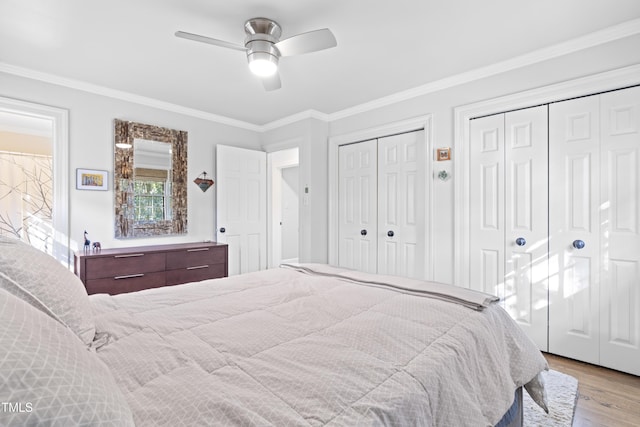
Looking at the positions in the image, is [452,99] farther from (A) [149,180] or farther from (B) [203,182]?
(A) [149,180]

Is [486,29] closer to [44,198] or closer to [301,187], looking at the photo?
[301,187]

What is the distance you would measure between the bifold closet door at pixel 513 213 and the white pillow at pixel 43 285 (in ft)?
9.64

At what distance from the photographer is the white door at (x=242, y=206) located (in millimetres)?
4113

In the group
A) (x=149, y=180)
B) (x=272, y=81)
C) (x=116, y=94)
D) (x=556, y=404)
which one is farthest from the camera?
(x=149, y=180)

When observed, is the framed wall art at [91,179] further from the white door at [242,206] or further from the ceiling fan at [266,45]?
the ceiling fan at [266,45]

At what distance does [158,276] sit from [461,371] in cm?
A: 298

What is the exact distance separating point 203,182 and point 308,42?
2.58 metres

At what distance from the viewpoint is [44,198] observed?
491 centimetres

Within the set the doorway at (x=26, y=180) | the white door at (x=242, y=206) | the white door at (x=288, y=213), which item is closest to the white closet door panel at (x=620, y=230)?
the white door at (x=242, y=206)

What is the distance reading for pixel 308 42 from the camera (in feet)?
6.50

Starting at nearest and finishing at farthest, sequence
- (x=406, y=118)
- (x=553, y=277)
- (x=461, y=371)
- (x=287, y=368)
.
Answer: (x=287, y=368)
(x=461, y=371)
(x=553, y=277)
(x=406, y=118)

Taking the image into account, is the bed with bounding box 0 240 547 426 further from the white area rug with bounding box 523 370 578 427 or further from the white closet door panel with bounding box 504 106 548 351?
the white closet door panel with bounding box 504 106 548 351

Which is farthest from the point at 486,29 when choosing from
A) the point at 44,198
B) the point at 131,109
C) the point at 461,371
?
the point at 44,198

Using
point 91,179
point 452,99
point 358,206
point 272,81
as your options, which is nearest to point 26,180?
point 91,179
